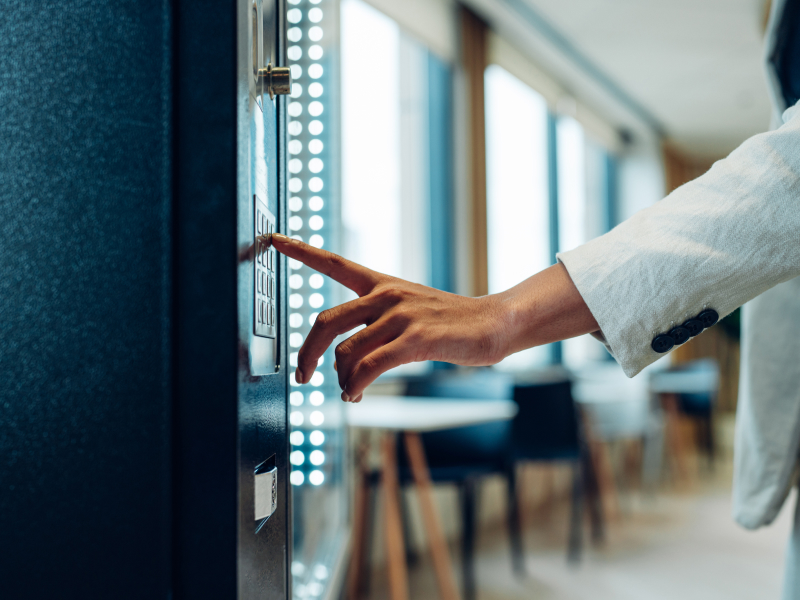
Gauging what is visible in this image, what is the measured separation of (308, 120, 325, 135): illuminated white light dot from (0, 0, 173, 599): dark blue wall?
0.83 metres

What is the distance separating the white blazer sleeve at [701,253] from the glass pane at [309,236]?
0.72m

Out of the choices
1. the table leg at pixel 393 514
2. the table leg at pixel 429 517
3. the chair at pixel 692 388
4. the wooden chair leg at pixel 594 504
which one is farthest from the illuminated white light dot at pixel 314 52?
the chair at pixel 692 388

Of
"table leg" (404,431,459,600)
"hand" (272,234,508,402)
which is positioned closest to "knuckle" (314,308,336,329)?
"hand" (272,234,508,402)

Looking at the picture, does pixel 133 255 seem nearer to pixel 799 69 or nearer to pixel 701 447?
pixel 799 69

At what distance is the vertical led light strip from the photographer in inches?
47.6

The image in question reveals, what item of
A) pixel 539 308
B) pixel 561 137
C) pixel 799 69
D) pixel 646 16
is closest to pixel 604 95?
pixel 561 137

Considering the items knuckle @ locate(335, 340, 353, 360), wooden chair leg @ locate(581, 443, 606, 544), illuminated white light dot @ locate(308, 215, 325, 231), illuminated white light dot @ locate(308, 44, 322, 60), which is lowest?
wooden chair leg @ locate(581, 443, 606, 544)

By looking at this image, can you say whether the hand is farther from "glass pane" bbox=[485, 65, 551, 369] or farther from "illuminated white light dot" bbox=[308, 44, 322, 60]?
"glass pane" bbox=[485, 65, 551, 369]

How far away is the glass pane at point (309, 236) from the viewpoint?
1212 millimetres

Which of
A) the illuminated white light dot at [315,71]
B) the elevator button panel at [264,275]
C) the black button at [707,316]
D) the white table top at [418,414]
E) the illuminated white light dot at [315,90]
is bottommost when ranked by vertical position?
the white table top at [418,414]

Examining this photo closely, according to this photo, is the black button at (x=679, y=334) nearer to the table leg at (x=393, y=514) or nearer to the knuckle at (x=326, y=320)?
the knuckle at (x=326, y=320)

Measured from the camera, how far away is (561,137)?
5.95 metres

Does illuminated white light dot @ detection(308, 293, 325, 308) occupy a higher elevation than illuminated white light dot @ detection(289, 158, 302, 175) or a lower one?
lower

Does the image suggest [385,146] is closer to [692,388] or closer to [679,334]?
[679,334]
